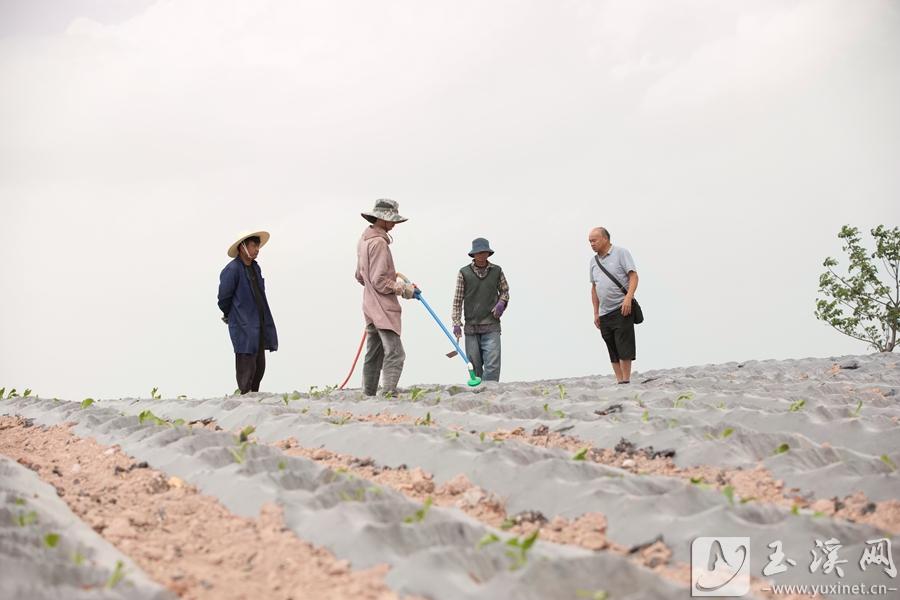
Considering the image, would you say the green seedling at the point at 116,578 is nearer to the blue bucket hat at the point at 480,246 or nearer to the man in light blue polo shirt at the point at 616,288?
the man in light blue polo shirt at the point at 616,288

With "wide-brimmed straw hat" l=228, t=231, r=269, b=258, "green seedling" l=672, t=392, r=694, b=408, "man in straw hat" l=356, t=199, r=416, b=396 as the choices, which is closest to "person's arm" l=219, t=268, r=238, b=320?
"wide-brimmed straw hat" l=228, t=231, r=269, b=258

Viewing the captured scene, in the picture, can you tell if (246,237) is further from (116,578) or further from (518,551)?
(518,551)

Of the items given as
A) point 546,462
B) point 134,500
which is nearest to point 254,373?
point 134,500

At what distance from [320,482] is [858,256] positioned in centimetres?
1617

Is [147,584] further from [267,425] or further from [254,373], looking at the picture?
[254,373]

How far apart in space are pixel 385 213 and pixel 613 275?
2.10 metres

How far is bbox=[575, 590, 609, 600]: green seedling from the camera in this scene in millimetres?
2504

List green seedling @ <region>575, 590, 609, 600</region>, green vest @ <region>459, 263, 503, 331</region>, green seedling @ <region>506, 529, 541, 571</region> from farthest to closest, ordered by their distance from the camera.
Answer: green vest @ <region>459, 263, 503, 331</region>, green seedling @ <region>506, 529, 541, 571</region>, green seedling @ <region>575, 590, 609, 600</region>

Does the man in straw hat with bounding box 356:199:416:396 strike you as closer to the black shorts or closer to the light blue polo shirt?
the light blue polo shirt

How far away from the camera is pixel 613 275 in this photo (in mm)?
8016

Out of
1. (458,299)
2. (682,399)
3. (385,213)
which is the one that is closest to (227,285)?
(385,213)

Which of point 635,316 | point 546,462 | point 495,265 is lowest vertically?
point 546,462

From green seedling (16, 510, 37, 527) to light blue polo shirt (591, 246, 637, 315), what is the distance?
5.52 metres

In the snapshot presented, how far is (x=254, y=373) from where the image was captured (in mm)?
8109
